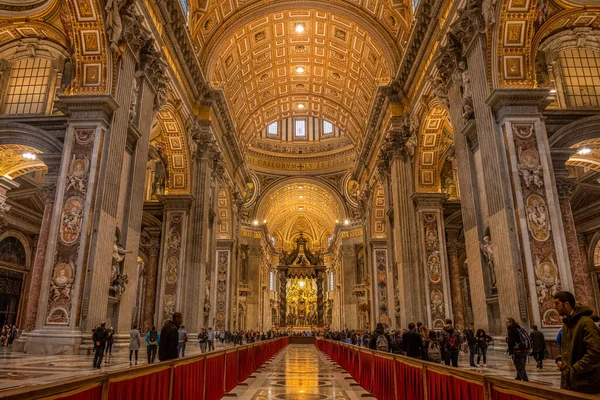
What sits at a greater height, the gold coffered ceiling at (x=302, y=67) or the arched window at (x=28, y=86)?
the gold coffered ceiling at (x=302, y=67)

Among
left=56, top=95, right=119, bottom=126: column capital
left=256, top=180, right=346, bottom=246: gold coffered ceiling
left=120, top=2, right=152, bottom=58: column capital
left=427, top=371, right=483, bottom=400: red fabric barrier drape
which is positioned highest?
left=256, top=180, right=346, bottom=246: gold coffered ceiling

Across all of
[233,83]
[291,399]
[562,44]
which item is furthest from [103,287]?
[233,83]

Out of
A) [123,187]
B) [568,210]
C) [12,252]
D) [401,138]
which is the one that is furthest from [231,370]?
[12,252]

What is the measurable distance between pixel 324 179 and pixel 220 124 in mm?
20784

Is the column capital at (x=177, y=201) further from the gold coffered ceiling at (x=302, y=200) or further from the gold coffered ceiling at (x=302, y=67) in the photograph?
the gold coffered ceiling at (x=302, y=200)

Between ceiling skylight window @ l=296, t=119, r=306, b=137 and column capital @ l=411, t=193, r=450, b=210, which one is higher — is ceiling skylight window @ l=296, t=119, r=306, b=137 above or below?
above

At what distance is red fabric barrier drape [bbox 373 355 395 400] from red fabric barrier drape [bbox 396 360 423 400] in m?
0.31

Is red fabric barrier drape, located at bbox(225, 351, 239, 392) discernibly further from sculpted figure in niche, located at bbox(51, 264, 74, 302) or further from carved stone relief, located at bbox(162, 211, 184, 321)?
carved stone relief, located at bbox(162, 211, 184, 321)

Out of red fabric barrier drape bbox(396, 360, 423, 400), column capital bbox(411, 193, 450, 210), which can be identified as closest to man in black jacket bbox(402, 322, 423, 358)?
red fabric barrier drape bbox(396, 360, 423, 400)

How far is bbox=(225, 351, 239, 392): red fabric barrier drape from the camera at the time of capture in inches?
276

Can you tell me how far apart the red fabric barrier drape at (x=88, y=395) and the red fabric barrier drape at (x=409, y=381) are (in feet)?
9.44

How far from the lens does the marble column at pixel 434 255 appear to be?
47.8 feet

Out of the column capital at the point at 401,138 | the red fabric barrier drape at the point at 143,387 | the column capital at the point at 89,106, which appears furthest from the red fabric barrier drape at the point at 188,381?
the column capital at the point at 401,138

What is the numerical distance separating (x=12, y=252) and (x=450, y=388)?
68.1 feet
